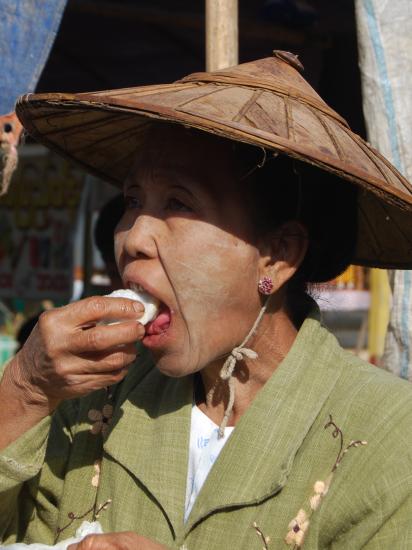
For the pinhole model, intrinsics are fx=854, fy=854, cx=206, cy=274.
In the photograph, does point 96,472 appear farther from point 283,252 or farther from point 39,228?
point 39,228

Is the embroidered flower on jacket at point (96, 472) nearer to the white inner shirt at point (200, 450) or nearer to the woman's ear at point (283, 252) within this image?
the white inner shirt at point (200, 450)

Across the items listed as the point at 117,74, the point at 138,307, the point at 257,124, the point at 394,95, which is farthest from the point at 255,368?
the point at 117,74

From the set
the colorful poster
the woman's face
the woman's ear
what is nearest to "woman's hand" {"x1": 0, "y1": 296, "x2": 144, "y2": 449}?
the woman's face

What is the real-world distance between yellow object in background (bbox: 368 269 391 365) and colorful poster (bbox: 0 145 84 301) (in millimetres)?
1865

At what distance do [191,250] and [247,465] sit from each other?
1.62ft

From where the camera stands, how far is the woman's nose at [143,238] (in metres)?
1.89

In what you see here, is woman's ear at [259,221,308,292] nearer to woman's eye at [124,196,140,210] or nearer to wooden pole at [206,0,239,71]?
woman's eye at [124,196,140,210]

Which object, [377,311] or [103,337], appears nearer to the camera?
[103,337]

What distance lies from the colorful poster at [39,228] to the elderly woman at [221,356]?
119 inches

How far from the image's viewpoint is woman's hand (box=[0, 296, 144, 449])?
1.77 meters

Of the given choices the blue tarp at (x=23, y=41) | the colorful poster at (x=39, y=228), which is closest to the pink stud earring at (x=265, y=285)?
the blue tarp at (x=23, y=41)

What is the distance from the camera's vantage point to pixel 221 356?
2041mm

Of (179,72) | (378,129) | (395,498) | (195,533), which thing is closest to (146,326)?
(195,533)

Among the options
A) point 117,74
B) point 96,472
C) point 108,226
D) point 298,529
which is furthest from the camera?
point 117,74
